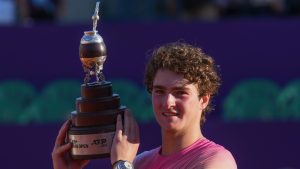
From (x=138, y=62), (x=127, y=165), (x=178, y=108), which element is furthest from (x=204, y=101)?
(x=138, y=62)

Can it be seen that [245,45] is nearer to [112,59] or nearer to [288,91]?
[288,91]

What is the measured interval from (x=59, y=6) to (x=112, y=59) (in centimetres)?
145

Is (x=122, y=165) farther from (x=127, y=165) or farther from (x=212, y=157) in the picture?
(x=212, y=157)

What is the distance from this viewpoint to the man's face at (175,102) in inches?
128

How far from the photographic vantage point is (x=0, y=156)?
7.20m

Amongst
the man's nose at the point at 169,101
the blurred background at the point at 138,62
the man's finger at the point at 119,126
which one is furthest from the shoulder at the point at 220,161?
the blurred background at the point at 138,62

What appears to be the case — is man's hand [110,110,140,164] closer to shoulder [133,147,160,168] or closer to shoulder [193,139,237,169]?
shoulder [133,147,160,168]

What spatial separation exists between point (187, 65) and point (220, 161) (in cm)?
35

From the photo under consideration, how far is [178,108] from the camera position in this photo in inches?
128

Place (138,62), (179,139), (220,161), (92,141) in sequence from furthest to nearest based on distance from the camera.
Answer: (138,62) → (92,141) → (179,139) → (220,161)

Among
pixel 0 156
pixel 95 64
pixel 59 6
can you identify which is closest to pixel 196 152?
pixel 95 64

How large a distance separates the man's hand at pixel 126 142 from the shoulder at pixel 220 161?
28 centimetres

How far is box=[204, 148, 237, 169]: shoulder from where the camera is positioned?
3.16 m

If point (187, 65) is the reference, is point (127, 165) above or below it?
below
